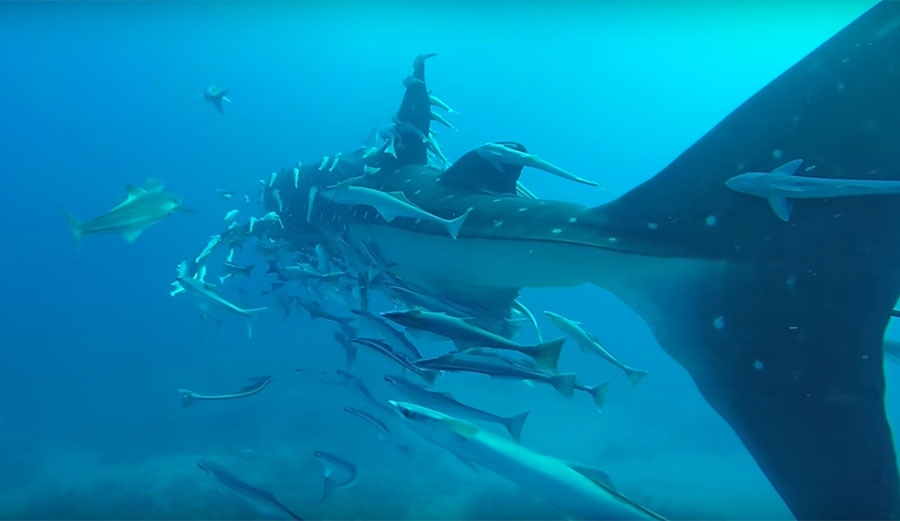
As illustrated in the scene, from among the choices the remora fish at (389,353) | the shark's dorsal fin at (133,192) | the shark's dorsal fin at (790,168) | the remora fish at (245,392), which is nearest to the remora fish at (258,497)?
the remora fish at (245,392)

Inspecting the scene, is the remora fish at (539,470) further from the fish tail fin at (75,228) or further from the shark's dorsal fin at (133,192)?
the fish tail fin at (75,228)

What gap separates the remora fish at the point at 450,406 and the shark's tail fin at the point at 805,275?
1346 mm

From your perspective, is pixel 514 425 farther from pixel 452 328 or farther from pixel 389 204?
pixel 389 204

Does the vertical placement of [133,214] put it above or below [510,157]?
below

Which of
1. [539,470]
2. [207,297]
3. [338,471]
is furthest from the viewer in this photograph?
[207,297]

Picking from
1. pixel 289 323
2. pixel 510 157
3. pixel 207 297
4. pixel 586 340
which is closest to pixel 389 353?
pixel 510 157

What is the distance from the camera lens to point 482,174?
432 cm

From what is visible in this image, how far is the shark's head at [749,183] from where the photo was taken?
2.59 m

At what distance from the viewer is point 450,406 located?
12.8 feet

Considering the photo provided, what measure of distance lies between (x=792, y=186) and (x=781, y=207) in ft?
0.40

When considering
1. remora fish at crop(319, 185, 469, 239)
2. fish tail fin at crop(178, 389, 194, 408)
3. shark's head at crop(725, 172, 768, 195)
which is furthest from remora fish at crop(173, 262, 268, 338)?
shark's head at crop(725, 172, 768, 195)

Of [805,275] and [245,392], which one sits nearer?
[805,275]

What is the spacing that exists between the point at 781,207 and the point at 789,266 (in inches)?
11.4

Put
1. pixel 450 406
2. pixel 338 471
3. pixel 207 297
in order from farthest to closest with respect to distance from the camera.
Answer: pixel 207 297
pixel 338 471
pixel 450 406
